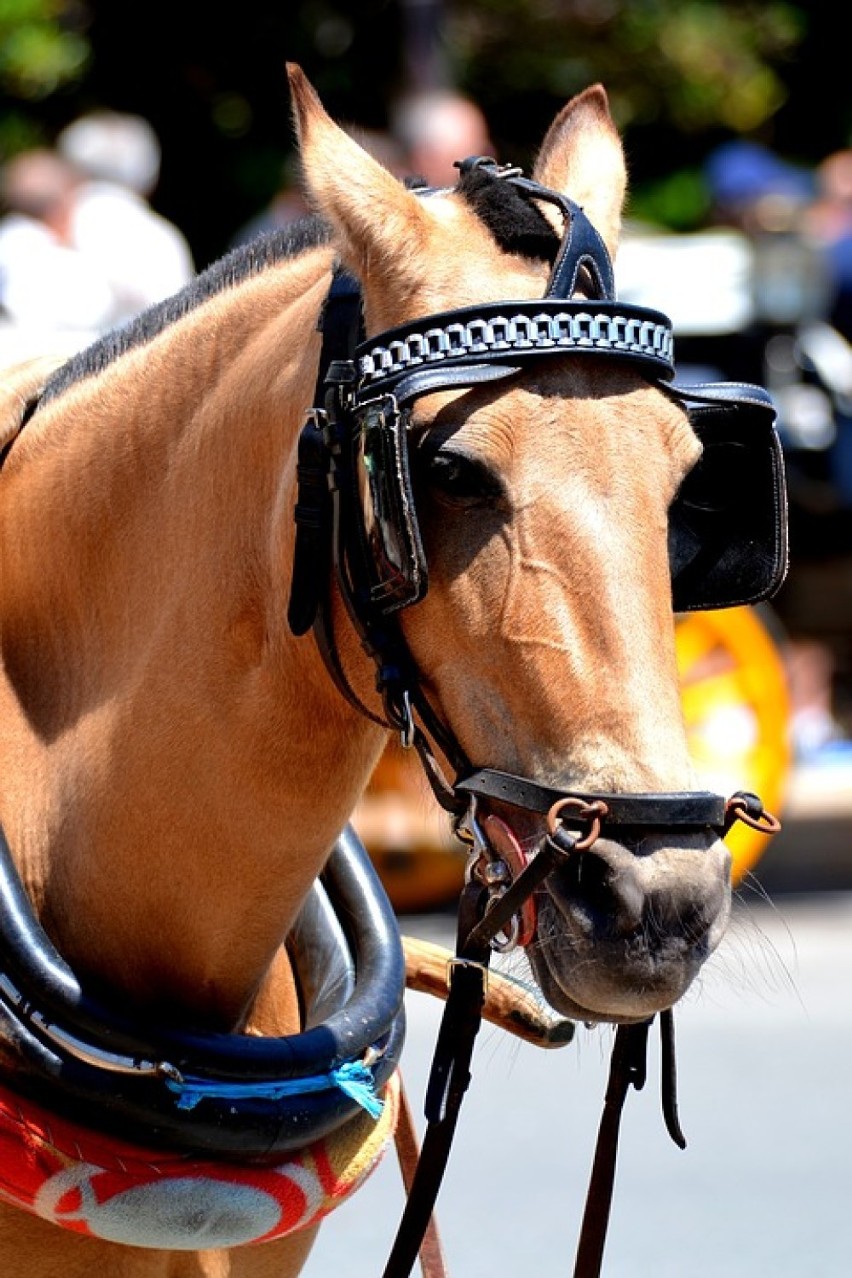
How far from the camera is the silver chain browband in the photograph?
6.45ft

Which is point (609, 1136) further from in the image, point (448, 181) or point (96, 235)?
point (96, 235)

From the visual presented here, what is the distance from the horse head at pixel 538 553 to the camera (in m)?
1.85

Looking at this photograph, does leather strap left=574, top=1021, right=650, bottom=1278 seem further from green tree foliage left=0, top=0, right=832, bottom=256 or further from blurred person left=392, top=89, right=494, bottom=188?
green tree foliage left=0, top=0, right=832, bottom=256

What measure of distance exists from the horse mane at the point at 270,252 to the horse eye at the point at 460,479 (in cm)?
24

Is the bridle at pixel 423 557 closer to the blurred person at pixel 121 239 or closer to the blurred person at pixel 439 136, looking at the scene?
the blurred person at pixel 439 136

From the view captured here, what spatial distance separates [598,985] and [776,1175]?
118 inches

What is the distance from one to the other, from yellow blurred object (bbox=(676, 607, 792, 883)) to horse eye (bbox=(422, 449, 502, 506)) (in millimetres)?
4864

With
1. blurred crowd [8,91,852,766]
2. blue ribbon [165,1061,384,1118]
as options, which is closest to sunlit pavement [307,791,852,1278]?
blue ribbon [165,1061,384,1118]

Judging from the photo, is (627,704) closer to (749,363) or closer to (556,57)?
(749,363)

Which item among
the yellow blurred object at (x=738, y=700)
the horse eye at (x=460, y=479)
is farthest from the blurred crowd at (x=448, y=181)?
the horse eye at (x=460, y=479)

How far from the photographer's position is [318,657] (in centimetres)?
214

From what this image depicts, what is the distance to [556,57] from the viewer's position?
32.7 feet

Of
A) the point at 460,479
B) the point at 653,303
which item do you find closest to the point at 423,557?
the point at 460,479

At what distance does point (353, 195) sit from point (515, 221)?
149mm
